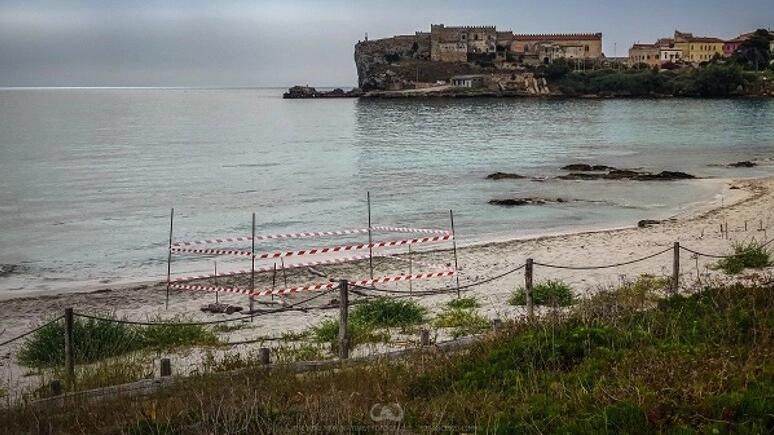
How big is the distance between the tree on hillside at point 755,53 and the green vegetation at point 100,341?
156 metres

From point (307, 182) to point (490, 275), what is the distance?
24.2 metres

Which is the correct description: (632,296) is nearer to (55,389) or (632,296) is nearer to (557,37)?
(55,389)

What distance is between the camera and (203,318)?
587 inches

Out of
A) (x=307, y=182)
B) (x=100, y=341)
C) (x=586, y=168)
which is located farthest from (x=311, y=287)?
(x=586, y=168)

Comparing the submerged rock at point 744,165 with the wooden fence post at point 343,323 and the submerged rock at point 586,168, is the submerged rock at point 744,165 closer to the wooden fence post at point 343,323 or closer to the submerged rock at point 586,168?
the submerged rock at point 586,168

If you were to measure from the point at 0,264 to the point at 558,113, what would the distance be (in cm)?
9292

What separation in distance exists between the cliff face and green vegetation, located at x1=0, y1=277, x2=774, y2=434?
16248cm

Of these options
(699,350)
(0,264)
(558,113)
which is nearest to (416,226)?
(0,264)

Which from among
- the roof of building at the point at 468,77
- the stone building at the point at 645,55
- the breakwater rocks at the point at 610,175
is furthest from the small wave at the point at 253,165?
Answer: the stone building at the point at 645,55

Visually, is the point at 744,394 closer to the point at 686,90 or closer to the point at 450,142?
the point at 450,142

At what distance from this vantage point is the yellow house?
171 metres

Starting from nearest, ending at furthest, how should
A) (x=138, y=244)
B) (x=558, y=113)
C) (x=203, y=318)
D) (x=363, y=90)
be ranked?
(x=203, y=318) < (x=138, y=244) < (x=558, y=113) < (x=363, y=90)

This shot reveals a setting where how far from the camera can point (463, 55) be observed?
176 meters

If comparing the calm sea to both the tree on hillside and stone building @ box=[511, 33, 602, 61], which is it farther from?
stone building @ box=[511, 33, 602, 61]
